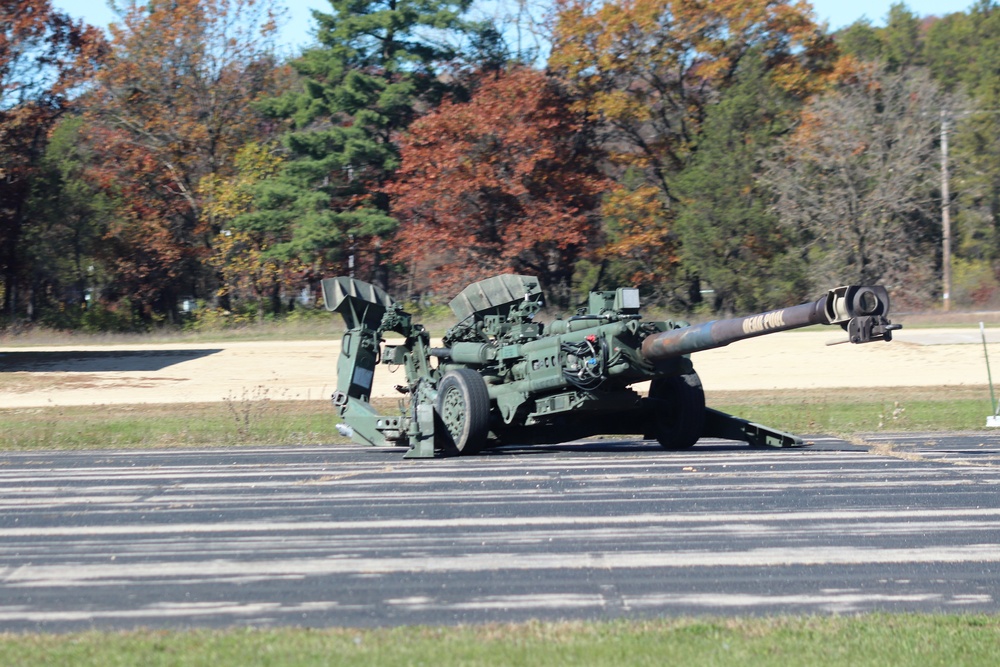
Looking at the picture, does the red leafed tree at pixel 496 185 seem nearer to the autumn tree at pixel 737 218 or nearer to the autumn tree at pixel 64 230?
the autumn tree at pixel 737 218

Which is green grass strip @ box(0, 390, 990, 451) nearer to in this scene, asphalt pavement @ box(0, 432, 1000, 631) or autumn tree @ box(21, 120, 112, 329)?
asphalt pavement @ box(0, 432, 1000, 631)

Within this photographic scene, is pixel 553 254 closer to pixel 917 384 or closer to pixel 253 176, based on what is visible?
pixel 253 176

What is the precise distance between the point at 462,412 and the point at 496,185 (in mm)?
27754

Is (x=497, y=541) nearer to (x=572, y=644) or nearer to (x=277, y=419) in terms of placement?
(x=572, y=644)

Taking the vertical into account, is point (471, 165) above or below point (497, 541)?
above

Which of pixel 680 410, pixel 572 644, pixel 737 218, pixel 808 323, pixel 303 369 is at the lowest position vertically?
pixel 572 644

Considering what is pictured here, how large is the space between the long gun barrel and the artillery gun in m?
0.03

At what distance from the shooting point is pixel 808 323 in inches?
510

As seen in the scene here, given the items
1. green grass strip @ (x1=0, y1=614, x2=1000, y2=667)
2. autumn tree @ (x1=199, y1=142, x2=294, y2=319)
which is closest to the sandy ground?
autumn tree @ (x1=199, y1=142, x2=294, y2=319)

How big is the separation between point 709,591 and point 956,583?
1620 millimetres

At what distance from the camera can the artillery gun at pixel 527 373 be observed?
15.6 m

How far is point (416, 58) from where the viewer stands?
48.8 metres

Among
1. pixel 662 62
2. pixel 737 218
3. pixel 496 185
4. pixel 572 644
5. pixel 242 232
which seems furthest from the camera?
pixel 242 232

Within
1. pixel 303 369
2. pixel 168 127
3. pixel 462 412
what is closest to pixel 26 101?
pixel 168 127
